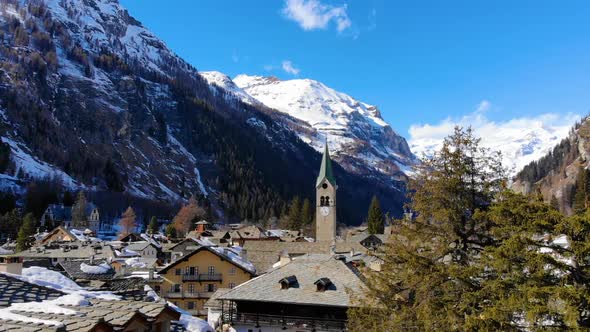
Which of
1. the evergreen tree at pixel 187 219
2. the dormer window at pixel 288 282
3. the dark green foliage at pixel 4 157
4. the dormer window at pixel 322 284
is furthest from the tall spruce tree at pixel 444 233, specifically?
the dark green foliage at pixel 4 157

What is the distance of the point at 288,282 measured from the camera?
125ft

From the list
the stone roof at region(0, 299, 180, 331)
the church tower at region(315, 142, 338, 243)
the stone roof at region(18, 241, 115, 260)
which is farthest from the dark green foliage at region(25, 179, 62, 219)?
the stone roof at region(0, 299, 180, 331)

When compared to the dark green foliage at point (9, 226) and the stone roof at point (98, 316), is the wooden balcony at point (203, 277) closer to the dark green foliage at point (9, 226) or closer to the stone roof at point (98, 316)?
the stone roof at point (98, 316)

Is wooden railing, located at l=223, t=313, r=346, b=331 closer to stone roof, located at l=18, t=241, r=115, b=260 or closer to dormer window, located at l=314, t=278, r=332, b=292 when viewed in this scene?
dormer window, located at l=314, t=278, r=332, b=292

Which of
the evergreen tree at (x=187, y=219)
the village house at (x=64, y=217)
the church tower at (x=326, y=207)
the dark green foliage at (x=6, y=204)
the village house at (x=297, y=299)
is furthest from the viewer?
the evergreen tree at (x=187, y=219)

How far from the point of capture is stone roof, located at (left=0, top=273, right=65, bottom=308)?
13.6m

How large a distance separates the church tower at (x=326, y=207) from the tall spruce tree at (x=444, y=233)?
9374 cm

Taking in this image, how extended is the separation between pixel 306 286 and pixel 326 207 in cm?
7967

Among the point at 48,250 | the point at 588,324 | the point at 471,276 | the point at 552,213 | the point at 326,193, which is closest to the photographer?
the point at 588,324

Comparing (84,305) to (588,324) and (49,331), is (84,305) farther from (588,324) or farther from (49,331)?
(588,324)

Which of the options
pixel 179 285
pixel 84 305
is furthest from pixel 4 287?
pixel 179 285

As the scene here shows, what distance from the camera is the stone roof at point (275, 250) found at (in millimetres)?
70400

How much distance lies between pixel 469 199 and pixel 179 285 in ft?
148

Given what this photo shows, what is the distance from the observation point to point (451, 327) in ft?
61.0
